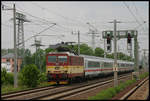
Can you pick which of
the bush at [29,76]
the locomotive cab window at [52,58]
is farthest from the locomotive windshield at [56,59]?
the bush at [29,76]

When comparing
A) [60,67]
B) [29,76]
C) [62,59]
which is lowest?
[29,76]

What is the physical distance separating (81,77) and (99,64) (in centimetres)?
1001

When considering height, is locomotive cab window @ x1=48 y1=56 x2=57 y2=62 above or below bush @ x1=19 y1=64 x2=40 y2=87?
above

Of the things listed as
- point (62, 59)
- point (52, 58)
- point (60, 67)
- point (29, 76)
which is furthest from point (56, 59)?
point (29, 76)

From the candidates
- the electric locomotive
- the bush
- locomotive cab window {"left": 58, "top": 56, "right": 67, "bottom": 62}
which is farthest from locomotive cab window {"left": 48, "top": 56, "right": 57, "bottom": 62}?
the bush

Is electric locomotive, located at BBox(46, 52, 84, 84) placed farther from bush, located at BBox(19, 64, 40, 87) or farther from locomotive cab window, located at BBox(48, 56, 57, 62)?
bush, located at BBox(19, 64, 40, 87)

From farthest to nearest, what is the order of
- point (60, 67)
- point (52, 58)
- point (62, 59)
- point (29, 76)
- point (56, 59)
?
point (52, 58) → point (56, 59) → point (62, 59) → point (60, 67) → point (29, 76)

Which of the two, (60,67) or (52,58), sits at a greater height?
(52,58)

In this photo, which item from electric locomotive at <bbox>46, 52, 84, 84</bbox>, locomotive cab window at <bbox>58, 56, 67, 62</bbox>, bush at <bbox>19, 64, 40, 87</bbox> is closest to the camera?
bush at <bbox>19, 64, 40, 87</bbox>

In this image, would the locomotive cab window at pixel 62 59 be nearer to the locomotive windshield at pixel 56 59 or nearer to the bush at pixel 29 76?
the locomotive windshield at pixel 56 59

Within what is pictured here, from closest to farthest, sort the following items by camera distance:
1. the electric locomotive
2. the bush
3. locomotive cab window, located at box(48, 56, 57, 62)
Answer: the bush → the electric locomotive → locomotive cab window, located at box(48, 56, 57, 62)

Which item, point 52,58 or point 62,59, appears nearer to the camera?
point 62,59

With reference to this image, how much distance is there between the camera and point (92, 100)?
14016mm

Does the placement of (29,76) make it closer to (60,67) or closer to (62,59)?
(60,67)
